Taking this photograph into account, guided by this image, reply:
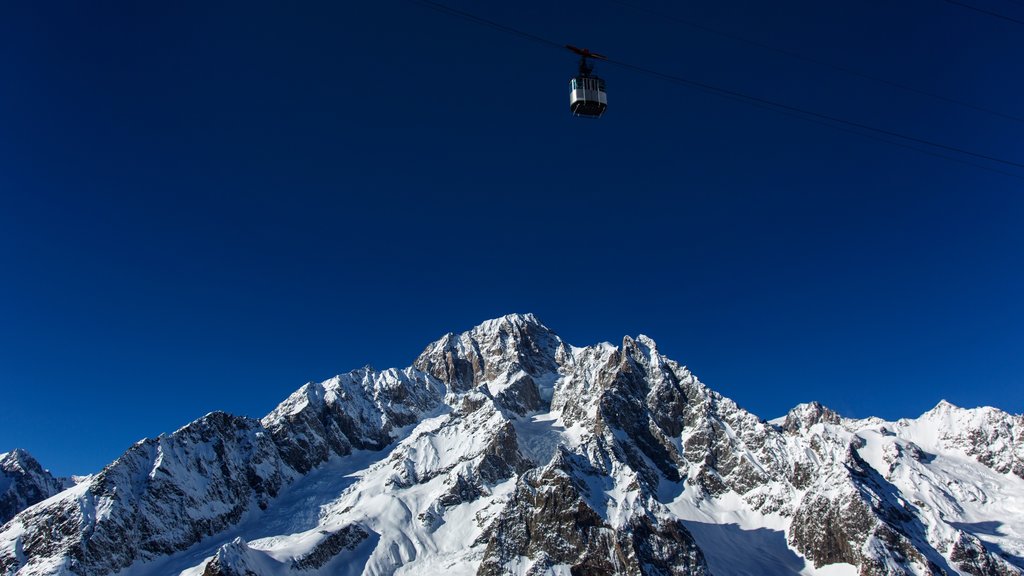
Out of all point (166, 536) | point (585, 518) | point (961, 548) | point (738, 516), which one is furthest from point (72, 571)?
point (961, 548)

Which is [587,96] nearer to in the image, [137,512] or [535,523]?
[535,523]

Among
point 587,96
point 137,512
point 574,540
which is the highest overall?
point 137,512

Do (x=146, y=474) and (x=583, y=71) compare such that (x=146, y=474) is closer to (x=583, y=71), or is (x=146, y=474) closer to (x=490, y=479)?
(x=490, y=479)

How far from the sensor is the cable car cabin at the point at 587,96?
34.1 metres

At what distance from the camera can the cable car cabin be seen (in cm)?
3409

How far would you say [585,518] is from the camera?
133125mm

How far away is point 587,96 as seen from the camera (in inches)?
1346

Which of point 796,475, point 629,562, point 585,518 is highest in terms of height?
point 796,475

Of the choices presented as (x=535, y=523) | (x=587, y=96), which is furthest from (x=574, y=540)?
(x=587, y=96)

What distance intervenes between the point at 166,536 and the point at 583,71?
18699 centimetres

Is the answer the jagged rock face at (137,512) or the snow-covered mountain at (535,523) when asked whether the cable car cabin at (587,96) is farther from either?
the jagged rock face at (137,512)

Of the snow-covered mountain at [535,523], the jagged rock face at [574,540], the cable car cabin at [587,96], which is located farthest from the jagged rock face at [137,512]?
the cable car cabin at [587,96]

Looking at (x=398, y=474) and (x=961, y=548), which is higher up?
(x=398, y=474)

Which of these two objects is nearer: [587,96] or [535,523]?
[587,96]
